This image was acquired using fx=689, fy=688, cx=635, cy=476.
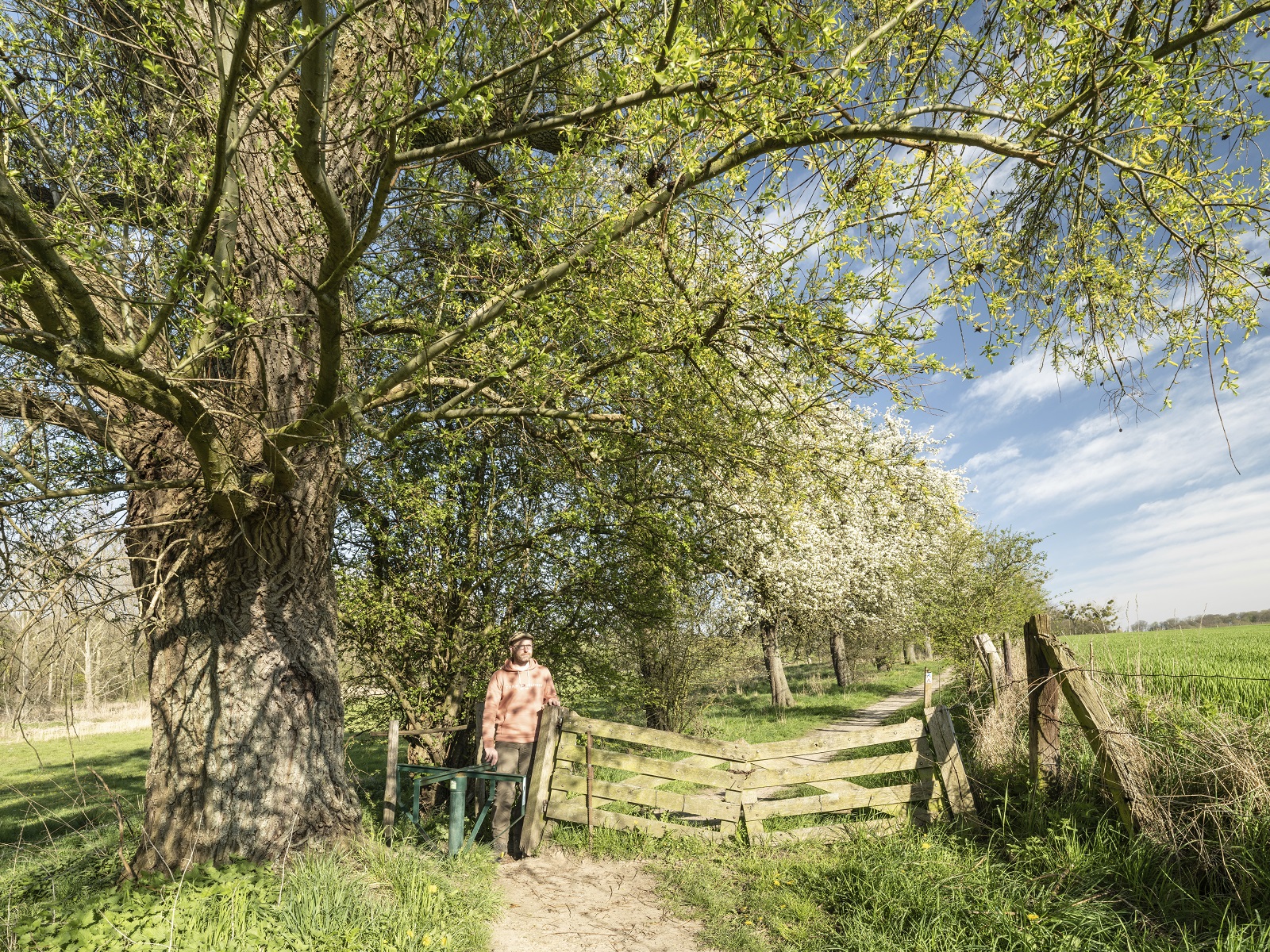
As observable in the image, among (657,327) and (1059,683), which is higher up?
(657,327)

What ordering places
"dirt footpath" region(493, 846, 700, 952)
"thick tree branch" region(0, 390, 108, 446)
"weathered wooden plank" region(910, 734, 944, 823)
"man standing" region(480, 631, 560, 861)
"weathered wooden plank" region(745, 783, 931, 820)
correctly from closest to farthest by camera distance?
"thick tree branch" region(0, 390, 108, 446)
"dirt footpath" region(493, 846, 700, 952)
"weathered wooden plank" region(910, 734, 944, 823)
"weathered wooden plank" region(745, 783, 931, 820)
"man standing" region(480, 631, 560, 861)

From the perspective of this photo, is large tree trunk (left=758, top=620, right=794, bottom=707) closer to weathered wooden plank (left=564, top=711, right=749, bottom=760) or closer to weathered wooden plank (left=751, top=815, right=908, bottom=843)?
weathered wooden plank (left=564, top=711, right=749, bottom=760)

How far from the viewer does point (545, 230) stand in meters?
4.64

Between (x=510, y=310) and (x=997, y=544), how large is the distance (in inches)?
729

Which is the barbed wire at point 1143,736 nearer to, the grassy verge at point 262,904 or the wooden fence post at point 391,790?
the grassy verge at point 262,904

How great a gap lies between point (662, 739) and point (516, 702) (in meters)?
1.54

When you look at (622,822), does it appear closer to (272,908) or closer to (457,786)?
(457,786)

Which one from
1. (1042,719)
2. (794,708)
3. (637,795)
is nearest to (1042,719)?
(1042,719)

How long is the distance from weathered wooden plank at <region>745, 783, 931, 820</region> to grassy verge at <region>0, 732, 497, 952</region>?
2.67 metres

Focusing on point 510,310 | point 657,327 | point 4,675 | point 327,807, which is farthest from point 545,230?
point 327,807

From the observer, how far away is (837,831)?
6.51 m

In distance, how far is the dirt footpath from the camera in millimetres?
4910

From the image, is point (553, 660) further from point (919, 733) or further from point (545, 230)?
point (545, 230)

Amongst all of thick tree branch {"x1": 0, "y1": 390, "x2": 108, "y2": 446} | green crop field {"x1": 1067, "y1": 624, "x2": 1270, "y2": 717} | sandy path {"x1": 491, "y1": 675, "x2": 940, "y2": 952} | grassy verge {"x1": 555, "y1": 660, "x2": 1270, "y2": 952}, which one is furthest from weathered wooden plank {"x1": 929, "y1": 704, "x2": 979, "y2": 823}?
thick tree branch {"x1": 0, "y1": 390, "x2": 108, "y2": 446}
